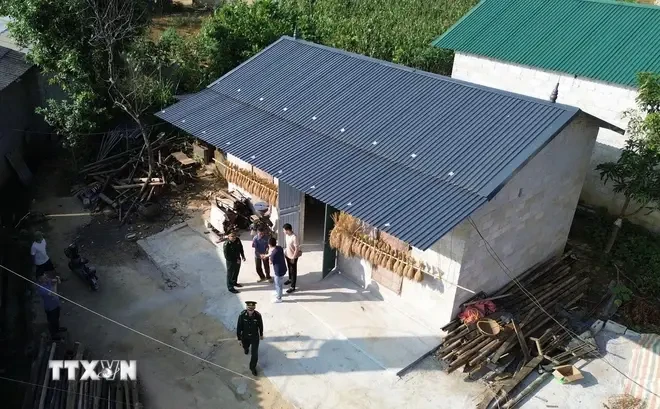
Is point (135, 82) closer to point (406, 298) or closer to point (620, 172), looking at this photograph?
A: point (406, 298)

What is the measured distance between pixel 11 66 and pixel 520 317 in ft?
55.6

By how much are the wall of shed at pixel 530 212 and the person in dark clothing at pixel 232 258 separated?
5.03 metres

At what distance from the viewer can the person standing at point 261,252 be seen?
13.0 meters

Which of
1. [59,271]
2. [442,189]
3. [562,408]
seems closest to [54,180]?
[59,271]

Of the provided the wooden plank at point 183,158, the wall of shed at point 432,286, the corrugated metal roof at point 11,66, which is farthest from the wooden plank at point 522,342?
the corrugated metal roof at point 11,66

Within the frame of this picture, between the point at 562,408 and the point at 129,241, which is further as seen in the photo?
the point at 129,241

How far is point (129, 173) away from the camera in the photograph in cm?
1741

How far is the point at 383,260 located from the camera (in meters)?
12.4

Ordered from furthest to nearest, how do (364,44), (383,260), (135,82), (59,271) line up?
(364,44) < (135,82) < (59,271) < (383,260)

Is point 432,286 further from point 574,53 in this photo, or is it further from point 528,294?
point 574,53

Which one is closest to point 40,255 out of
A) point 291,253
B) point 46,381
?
point 46,381

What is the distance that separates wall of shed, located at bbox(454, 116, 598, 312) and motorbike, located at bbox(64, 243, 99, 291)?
8336 mm

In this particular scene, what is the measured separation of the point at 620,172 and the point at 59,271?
14643 mm

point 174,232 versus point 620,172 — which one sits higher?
point 620,172
